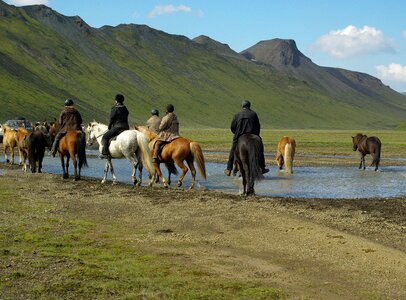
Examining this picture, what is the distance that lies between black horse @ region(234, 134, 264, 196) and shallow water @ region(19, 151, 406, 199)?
2520mm

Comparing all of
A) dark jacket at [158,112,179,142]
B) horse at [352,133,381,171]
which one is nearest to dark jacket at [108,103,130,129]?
dark jacket at [158,112,179,142]

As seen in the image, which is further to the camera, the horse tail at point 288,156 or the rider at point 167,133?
the horse tail at point 288,156

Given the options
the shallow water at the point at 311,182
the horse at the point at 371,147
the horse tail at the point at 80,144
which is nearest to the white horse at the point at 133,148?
the horse tail at the point at 80,144

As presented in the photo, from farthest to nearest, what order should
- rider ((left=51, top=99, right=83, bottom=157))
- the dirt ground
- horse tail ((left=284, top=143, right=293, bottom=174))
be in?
horse tail ((left=284, top=143, right=293, bottom=174)) → rider ((left=51, top=99, right=83, bottom=157)) → the dirt ground

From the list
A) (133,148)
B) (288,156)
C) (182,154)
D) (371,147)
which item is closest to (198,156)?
(182,154)

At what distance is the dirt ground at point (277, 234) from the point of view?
28.5 ft

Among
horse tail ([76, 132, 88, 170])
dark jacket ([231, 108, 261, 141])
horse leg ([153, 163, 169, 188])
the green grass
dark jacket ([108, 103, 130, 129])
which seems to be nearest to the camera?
the green grass

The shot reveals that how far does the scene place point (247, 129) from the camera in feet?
58.3

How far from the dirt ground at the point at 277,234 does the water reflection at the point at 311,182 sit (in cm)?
306

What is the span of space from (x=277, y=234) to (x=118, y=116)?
9634 mm

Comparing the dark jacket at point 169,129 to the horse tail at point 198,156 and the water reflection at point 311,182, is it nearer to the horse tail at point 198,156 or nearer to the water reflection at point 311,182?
the horse tail at point 198,156

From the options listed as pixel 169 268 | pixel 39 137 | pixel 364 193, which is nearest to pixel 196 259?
pixel 169 268

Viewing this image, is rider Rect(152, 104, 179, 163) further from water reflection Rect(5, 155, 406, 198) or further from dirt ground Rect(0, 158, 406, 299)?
water reflection Rect(5, 155, 406, 198)

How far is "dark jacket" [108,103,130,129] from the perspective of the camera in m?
20.2
